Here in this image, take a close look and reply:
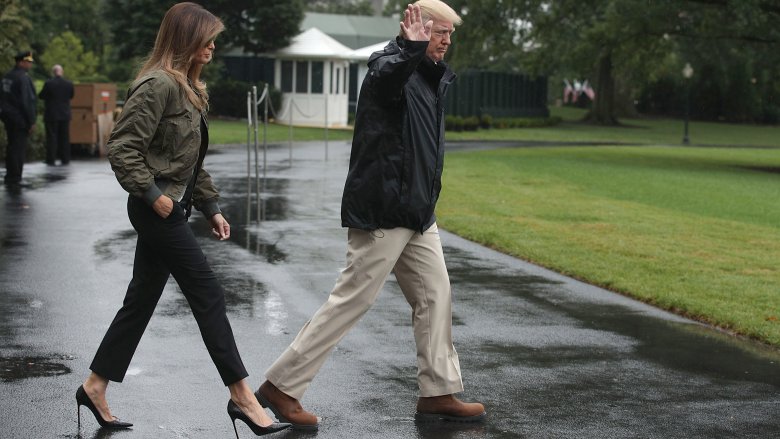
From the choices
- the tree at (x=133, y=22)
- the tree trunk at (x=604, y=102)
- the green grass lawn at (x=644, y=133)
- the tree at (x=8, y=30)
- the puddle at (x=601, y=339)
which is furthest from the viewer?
the tree trunk at (x=604, y=102)

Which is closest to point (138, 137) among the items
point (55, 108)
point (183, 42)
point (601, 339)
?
point (183, 42)

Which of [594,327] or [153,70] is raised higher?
[153,70]

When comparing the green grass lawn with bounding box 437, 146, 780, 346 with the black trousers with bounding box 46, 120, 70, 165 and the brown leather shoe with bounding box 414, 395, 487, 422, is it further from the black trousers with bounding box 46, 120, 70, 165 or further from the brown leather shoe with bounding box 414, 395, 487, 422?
the black trousers with bounding box 46, 120, 70, 165

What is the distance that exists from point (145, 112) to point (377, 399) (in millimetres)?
1901

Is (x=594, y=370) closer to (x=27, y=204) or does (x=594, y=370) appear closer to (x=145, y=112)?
(x=145, y=112)

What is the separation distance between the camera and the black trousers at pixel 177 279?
5461 mm

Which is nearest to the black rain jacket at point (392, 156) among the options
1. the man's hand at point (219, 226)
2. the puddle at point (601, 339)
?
the man's hand at point (219, 226)

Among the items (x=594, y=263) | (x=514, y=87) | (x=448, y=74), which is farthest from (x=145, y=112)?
(x=514, y=87)

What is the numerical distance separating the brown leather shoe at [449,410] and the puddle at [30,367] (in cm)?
196

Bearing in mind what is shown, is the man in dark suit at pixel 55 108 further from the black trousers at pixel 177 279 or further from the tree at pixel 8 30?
the black trousers at pixel 177 279

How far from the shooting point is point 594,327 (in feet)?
28.6

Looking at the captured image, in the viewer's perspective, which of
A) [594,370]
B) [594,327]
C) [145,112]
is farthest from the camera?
[594,327]

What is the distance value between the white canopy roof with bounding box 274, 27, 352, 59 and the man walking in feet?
147

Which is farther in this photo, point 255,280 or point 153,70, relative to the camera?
point 255,280
